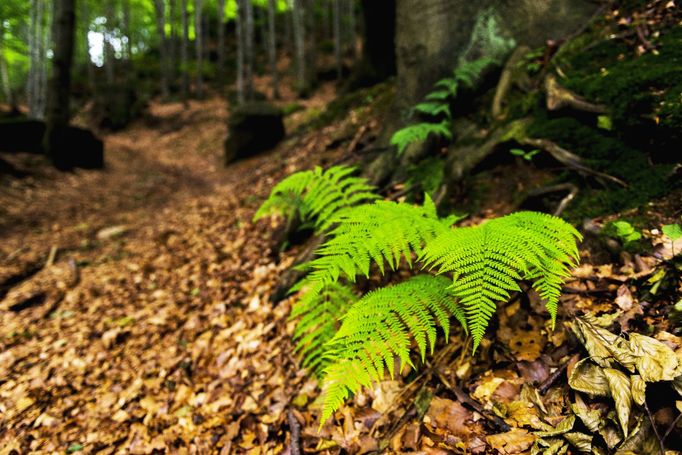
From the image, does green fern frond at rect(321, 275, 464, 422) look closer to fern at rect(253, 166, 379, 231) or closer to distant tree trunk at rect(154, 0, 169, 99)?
fern at rect(253, 166, 379, 231)

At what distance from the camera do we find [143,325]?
359 cm

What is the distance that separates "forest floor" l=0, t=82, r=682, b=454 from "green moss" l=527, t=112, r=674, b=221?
1.13 ft

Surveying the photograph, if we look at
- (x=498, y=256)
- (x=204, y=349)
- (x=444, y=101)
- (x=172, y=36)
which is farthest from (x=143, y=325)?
(x=172, y=36)

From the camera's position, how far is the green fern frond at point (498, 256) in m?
1.35

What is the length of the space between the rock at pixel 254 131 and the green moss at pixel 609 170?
884cm

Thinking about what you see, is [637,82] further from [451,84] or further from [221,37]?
[221,37]

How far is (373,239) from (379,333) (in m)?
0.47

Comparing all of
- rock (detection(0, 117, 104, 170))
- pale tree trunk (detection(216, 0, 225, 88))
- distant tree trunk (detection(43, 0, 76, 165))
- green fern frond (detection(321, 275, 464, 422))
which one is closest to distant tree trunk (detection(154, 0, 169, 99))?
pale tree trunk (detection(216, 0, 225, 88))

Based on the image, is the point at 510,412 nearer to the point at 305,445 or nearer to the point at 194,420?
the point at 305,445

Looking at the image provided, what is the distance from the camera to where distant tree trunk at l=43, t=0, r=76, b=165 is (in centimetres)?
868

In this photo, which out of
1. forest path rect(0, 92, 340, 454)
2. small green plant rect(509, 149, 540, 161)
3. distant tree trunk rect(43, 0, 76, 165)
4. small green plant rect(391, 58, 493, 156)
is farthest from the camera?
distant tree trunk rect(43, 0, 76, 165)

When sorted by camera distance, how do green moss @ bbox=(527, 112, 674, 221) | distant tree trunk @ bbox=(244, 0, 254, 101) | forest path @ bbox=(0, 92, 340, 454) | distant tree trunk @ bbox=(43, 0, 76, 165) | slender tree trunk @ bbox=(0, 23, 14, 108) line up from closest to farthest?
green moss @ bbox=(527, 112, 674, 221) → forest path @ bbox=(0, 92, 340, 454) → distant tree trunk @ bbox=(43, 0, 76, 165) → distant tree trunk @ bbox=(244, 0, 254, 101) → slender tree trunk @ bbox=(0, 23, 14, 108)

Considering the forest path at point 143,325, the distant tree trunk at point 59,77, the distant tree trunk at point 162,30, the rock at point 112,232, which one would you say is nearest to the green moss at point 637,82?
the forest path at point 143,325

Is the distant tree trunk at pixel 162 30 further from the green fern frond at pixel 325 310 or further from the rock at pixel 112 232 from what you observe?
the green fern frond at pixel 325 310
